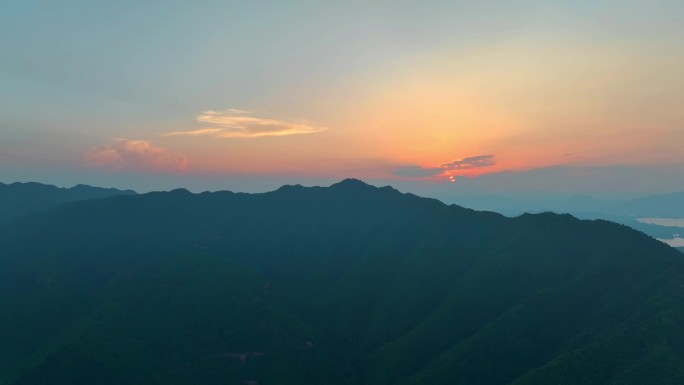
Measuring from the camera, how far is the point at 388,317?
154750mm

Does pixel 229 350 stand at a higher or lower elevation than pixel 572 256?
lower

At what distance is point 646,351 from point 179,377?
425 ft

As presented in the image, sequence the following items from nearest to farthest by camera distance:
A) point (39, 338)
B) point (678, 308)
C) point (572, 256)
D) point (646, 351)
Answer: point (646, 351) < point (678, 308) < point (39, 338) < point (572, 256)

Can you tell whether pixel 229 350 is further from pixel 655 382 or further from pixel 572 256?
pixel 572 256

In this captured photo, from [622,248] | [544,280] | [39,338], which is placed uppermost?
[622,248]

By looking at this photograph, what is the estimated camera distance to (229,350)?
13425cm

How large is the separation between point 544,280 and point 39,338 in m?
195

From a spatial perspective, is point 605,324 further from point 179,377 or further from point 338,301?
point 179,377

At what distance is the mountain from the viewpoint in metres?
108

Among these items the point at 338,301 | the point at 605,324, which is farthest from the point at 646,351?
the point at 338,301

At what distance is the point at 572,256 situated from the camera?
162625 mm

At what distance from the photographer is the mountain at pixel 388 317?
356 ft

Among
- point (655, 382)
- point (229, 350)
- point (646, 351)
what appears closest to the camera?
point (655, 382)

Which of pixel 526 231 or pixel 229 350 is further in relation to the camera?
pixel 526 231
